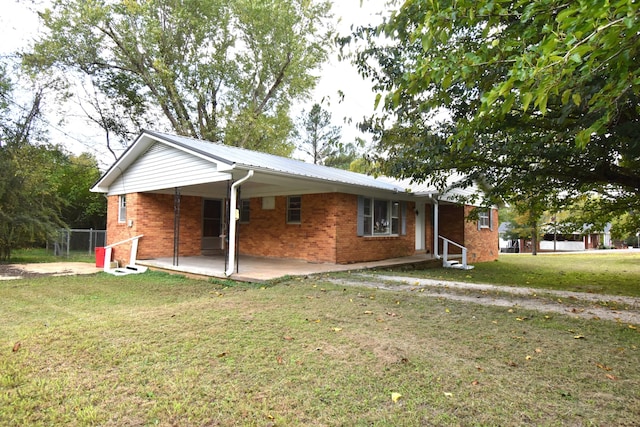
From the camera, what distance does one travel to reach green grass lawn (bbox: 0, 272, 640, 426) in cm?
259

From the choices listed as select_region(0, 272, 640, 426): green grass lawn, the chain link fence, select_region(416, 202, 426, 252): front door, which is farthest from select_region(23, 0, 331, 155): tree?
select_region(0, 272, 640, 426): green grass lawn

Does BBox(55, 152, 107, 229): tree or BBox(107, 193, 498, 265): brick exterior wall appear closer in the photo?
BBox(107, 193, 498, 265): brick exterior wall

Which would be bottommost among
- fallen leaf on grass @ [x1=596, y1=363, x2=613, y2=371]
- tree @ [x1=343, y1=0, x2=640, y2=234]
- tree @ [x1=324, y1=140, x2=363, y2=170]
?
fallen leaf on grass @ [x1=596, y1=363, x2=613, y2=371]

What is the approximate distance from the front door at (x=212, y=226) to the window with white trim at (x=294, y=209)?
3171mm

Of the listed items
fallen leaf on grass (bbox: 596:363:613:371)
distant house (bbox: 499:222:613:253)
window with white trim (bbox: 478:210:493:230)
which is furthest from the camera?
distant house (bbox: 499:222:613:253)

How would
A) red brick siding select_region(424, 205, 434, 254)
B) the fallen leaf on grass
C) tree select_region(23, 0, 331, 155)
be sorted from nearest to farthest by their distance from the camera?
the fallen leaf on grass → red brick siding select_region(424, 205, 434, 254) → tree select_region(23, 0, 331, 155)

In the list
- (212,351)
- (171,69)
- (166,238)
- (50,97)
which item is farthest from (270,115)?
(212,351)

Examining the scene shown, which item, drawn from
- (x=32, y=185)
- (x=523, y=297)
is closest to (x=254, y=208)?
(x=32, y=185)

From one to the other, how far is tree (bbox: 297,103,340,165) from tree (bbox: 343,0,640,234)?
23.4 meters

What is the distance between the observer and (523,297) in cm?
676

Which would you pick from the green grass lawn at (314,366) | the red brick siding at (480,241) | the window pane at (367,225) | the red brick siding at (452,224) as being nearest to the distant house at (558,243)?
the red brick siding at (480,241)

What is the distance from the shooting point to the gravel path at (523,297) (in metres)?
5.60

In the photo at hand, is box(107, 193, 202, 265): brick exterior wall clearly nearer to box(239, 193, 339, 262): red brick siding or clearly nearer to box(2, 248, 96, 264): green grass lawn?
box(239, 193, 339, 262): red brick siding

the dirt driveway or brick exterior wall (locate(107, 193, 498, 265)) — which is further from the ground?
brick exterior wall (locate(107, 193, 498, 265))
